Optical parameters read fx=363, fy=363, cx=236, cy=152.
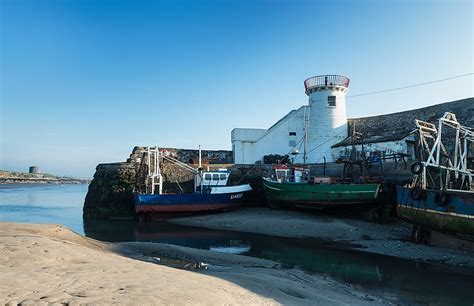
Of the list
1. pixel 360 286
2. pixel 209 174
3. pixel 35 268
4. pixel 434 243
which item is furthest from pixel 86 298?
pixel 209 174

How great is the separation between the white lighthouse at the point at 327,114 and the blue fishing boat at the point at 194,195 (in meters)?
7.31

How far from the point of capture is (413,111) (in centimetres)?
2925

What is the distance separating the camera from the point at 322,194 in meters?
21.4

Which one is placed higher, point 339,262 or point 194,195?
point 194,195

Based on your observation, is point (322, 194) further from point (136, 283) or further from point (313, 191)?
point (136, 283)

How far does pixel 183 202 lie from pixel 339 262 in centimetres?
1315

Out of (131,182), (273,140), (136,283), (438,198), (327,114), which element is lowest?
(136,283)

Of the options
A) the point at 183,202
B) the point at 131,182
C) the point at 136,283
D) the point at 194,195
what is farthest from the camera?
the point at 131,182

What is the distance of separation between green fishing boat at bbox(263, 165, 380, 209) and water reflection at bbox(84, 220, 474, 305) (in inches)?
188

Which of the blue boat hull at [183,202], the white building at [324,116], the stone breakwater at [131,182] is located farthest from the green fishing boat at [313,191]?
the white building at [324,116]

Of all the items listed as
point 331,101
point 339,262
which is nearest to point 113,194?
point 331,101

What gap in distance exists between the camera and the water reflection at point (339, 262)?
31.0ft

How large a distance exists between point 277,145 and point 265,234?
16061 millimetres

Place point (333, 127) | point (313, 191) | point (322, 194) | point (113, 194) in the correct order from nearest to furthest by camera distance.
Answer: point (322, 194) → point (313, 191) → point (113, 194) → point (333, 127)
